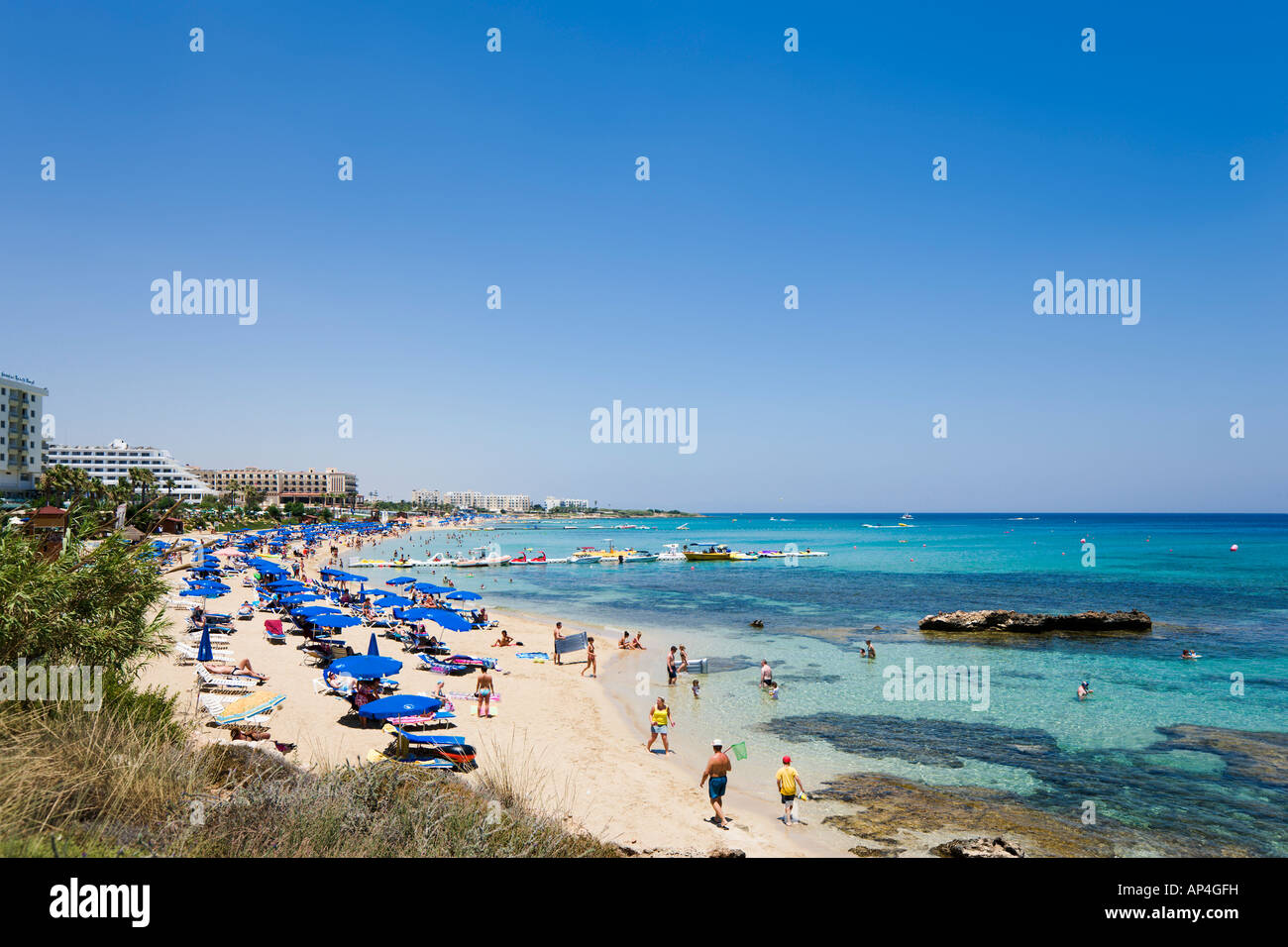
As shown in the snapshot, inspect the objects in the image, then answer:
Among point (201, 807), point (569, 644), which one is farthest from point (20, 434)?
point (201, 807)

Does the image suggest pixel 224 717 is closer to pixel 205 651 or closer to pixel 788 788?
pixel 205 651

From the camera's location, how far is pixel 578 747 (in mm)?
15805

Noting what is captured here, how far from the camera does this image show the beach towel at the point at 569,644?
2625 cm

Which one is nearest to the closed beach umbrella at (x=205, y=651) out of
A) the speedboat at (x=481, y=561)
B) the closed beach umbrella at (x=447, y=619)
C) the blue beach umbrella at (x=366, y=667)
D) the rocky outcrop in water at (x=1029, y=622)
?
Answer: the blue beach umbrella at (x=366, y=667)

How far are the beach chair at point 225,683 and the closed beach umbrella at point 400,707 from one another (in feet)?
17.9

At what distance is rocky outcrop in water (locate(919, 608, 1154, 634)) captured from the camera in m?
33.9

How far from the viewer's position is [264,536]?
8231 centimetres

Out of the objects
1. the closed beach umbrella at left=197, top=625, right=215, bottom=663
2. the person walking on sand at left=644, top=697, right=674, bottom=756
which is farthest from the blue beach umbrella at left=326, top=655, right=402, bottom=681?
the person walking on sand at left=644, top=697, right=674, bottom=756

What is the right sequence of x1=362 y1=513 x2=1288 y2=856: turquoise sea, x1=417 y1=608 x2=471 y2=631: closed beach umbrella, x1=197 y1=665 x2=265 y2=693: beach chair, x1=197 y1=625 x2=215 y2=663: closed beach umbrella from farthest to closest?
1. x1=417 y1=608 x2=471 y2=631: closed beach umbrella
2. x1=197 y1=625 x2=215 y2=663: closed beach umbrella
3. x1=197 y1=665 x2=265 y2=693: beach chair
4. x1=362 y1=513 x2=1288 y2=856: turquoise sea

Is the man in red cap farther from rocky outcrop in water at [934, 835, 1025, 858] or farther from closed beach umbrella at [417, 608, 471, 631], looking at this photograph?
closed beach umbrella at [417, 608, 471, 631]

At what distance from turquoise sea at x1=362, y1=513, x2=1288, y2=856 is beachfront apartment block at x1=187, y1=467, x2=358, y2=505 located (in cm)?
15195
